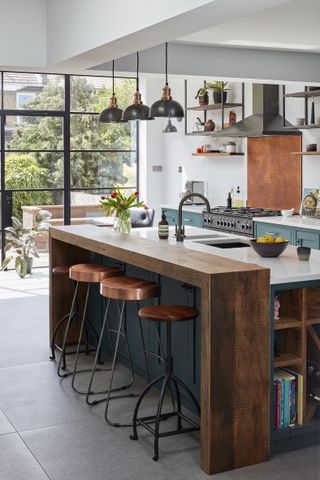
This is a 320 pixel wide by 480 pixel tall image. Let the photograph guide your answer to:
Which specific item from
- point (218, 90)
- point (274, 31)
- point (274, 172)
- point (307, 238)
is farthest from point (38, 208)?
point (274, 31)

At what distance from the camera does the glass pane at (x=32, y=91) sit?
9.96 m

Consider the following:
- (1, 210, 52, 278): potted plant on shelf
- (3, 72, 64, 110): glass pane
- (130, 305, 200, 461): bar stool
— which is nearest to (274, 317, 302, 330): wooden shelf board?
(130, 305, 200, 461): bar stool

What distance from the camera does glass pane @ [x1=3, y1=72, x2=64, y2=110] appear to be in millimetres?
9961

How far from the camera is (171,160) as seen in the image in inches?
430

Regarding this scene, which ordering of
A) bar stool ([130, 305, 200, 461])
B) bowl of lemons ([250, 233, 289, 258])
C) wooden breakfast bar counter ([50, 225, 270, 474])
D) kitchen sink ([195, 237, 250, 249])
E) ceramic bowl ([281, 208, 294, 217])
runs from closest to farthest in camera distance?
1. wooden breakfast bar counter ([50, 225, 270, 474])
2. bar stool ([130, 305, 200, 461])
3. bowl of lemons ([250, 233, 289, 258])
4. kitchen sink ([195, 237, 250, 249])
5. ceramic bowl ([281, 208, 294, 217])

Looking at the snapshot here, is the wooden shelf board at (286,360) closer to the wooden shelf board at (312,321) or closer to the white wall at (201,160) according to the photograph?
the wooden shelf board at (312,321)

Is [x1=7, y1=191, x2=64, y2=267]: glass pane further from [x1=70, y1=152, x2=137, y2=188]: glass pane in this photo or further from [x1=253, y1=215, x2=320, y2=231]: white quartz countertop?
[x1=253, y1=215, x2=320, y2=231]: white quartz countertop

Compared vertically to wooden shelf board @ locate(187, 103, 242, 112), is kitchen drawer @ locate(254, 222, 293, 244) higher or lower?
lower

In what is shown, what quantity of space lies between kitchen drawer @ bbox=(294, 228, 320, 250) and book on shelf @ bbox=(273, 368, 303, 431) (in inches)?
117

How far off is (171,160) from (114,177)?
36.0 inches

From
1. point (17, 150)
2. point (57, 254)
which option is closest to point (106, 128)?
point (17, 150)

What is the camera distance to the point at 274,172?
862 cm

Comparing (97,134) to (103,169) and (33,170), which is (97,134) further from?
(33,170)

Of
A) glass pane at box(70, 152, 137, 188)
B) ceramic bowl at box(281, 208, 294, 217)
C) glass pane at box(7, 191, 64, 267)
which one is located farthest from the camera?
glass pane at box(70, 152, 137, 188)
